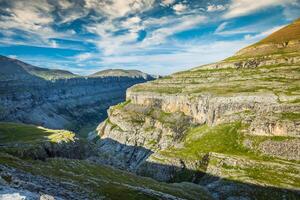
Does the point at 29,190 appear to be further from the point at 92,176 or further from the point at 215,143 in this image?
the point at 215,143

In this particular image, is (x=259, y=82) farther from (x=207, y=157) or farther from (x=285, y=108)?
(x=207, y=157)

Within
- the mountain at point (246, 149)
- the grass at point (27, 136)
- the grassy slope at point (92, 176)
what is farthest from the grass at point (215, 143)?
the grass at point (27, 136)

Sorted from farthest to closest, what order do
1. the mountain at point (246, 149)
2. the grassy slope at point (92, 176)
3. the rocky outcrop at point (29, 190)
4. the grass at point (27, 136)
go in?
the grass at point (27, 136), the mountain at point (246, 149), the grassy slope at point (92, 176), the rocky outcrop at point (29, 190)

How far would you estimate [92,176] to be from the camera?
282 feet

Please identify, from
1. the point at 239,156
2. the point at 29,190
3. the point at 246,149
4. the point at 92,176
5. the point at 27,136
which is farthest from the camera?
the point at 27,136

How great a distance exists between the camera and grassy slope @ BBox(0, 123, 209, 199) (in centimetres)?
6610

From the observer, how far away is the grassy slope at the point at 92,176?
217 feet

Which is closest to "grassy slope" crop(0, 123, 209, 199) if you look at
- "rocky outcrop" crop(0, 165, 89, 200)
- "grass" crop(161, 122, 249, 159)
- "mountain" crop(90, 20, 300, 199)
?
"rocky outcrop" crop(0, 165, 89, 200)

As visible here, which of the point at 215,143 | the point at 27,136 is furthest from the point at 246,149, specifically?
the point at 27,136

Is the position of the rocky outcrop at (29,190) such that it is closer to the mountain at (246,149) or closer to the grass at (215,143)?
the mountain at (246,149)

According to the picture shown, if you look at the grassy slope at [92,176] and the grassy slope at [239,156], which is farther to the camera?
the grassy slope at [239,156]

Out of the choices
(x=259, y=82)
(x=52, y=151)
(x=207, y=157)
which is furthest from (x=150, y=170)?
(x=259, y=82)

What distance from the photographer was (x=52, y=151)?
146 m

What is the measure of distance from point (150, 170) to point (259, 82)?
82.1 m
